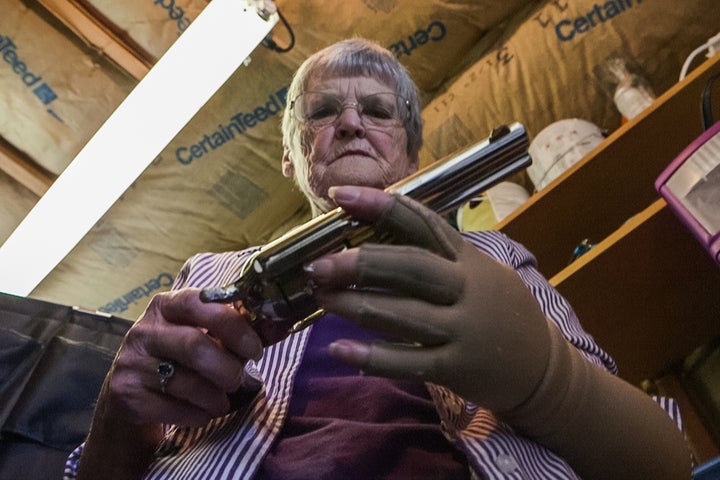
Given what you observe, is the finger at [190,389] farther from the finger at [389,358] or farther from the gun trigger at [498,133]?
the gun trigger at [498,133]

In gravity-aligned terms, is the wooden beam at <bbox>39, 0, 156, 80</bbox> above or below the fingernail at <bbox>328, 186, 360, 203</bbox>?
above

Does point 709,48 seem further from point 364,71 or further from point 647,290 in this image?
point 364,71

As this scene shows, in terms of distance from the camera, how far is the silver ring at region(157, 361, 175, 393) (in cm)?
44

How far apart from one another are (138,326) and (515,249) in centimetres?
43

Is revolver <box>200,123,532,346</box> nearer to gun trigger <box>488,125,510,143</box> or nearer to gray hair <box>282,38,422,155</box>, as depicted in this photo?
gun trigger <box>488,125,510,143</box>

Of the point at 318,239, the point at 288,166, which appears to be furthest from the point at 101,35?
the point at 318,239

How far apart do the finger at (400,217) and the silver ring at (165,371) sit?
19 centimetres

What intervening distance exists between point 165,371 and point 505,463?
0.26 meters

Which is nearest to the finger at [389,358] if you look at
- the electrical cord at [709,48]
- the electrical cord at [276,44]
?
the electrical cord at [709,48]

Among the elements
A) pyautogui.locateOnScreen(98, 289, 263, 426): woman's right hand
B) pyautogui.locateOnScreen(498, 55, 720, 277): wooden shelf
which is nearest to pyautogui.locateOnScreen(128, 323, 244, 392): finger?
pyautogui.locateOnScreen(98, 289, 263, 426): woman's right hand

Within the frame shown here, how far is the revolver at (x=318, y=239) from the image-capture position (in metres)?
0.39

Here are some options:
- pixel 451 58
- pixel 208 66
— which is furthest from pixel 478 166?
pixel 451 58

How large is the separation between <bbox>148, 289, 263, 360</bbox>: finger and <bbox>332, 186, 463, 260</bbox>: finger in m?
0.12

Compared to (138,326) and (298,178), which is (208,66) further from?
(138,326)
